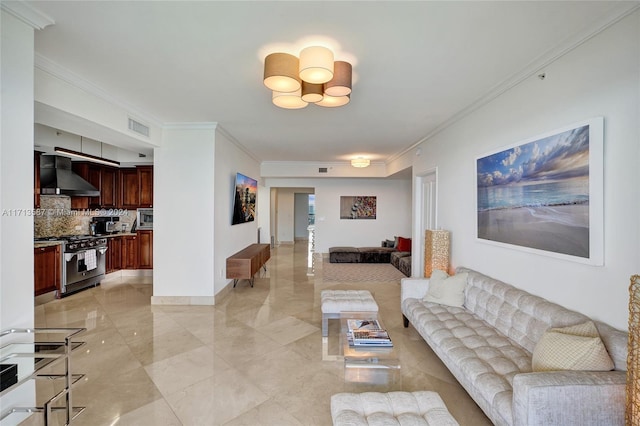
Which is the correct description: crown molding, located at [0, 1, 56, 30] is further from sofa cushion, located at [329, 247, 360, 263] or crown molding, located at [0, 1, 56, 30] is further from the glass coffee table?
sofa cushion, located at [329, 247, 360, 263]

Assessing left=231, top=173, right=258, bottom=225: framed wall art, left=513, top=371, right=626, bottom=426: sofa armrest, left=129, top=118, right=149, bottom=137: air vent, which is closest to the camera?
left=513, top=371, right=626, bottom=426: sofa armrest

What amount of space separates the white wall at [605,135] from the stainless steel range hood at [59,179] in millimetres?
6412

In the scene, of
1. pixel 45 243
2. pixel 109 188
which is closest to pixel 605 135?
pixel 45 243

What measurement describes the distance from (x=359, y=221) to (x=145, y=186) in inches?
225

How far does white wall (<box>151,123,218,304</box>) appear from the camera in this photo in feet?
14.3

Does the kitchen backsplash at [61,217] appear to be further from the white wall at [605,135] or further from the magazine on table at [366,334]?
the white wall at [605,135]

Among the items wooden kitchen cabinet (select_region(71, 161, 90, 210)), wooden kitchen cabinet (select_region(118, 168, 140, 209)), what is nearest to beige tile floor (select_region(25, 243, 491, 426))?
wooden kitchen cabinet (select_region(71, 161, 90, 210))

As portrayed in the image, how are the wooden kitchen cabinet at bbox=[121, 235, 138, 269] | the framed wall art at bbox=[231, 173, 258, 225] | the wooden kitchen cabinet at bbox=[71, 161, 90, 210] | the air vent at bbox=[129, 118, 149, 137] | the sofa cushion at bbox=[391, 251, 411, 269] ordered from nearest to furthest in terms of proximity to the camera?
1. the air vent at bbox=[129, 118, 149, 137]
2. the framed wall art at bbox=[231, 173, 258, 225]
3. the wooden kitchen cabinet at bbox=[71, 161, 90, 210]
4. the wooden kitchen cabinet at bbox=[121, 235, 138, 269]
5. the sofa cushion at bbox=[391, 251, 411, 269]

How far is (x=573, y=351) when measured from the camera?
5.39ft

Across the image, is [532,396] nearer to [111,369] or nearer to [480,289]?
[480,289]

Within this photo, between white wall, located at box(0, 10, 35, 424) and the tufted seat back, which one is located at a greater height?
white wall, located at box(0, 10, 35, 424)

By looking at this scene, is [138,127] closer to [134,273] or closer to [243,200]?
[243,200]

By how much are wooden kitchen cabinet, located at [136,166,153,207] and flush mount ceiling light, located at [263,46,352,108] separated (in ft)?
15.5

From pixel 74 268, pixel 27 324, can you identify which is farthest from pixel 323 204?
pixel 27 324
